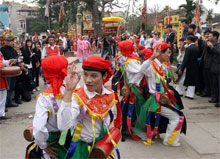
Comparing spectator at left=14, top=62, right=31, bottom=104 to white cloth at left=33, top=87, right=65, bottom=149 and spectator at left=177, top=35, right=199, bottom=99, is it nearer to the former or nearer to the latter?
spectator at left=177, top=35, right=199, bottom=99

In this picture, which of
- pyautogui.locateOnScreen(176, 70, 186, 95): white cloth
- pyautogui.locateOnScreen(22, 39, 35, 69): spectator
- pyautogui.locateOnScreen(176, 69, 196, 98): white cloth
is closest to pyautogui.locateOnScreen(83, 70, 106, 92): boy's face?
pyautogui.locateOnScreen(176, 69, 196, 98): white cloth

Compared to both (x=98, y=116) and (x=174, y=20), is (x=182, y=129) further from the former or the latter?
(x=174, y=20)

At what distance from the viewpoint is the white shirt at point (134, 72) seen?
4.14 metres

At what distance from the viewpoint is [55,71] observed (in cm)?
219

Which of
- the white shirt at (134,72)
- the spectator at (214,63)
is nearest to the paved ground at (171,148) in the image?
the spectator at (214,63)

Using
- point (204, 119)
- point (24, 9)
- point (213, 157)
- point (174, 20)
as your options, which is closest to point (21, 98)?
point (204, 119)

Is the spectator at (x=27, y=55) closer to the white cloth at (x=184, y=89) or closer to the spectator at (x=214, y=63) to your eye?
the white cloth at (x=184, y=89)

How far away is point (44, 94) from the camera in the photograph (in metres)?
2.25

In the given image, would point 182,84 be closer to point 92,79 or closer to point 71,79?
point 92,79

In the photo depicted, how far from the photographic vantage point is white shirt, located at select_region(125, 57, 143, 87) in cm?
414

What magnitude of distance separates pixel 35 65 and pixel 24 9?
80.2 m

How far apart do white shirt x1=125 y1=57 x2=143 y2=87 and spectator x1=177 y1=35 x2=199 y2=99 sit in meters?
3.34

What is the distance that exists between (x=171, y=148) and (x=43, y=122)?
2609mm

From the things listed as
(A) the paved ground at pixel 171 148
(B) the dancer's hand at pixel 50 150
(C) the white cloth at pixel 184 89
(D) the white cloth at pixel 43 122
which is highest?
(D) the white cloth at pixel 43 122
